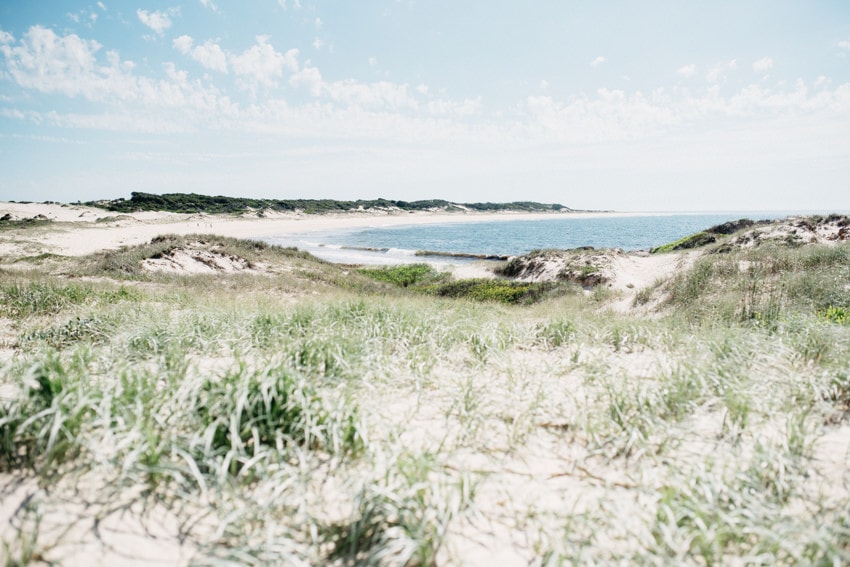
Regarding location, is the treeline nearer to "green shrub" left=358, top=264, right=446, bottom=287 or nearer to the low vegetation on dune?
"green shrub" left=358, top=264, right=446, bottom=287

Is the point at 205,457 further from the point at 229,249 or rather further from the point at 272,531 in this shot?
the point at 229,249

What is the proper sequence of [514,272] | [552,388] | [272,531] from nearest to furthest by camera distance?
[272,531] < [552,388] < [514,272]

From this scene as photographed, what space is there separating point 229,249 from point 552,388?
2242 centimetres

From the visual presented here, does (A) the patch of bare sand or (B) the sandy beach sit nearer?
(A) the patch of bare sand

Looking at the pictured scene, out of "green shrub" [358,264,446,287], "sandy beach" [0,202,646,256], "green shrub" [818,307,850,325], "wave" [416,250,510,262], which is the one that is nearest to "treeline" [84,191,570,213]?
"sandy beach" [0,202,646,256]

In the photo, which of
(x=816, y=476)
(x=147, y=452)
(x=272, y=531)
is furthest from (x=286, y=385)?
(x=816, y=476)

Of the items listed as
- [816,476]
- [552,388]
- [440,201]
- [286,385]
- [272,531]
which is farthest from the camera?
[440,201]

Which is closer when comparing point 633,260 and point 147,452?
point 147,452

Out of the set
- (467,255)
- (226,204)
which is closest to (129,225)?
(226,204)

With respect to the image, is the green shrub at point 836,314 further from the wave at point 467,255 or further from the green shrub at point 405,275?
the wave at point 467,255

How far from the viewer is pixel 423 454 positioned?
271 centimetres

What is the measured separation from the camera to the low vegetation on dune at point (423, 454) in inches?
87.4

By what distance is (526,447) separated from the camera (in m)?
3.24

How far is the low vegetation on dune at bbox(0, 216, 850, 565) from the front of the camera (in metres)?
2.22
